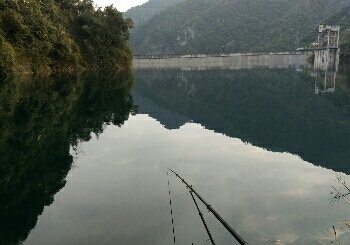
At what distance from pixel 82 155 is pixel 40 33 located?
58.5m

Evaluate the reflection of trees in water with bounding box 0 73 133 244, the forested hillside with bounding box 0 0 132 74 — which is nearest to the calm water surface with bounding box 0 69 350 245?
the reflection of trees in water with bounding box 0 73 133 244

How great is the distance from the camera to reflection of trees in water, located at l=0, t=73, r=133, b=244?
42.1 feet

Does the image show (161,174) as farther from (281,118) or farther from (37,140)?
(281,118)

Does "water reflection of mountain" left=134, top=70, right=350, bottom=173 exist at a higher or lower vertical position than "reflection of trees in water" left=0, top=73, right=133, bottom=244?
lower

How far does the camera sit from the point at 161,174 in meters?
17.4

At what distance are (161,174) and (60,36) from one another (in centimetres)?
7153

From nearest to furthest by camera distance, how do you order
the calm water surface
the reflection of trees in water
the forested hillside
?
the calm water surface, the reflection of trees in water, the forested hillside

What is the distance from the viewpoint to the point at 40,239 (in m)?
10.8

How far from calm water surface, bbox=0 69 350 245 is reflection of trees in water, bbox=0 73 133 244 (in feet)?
0.20

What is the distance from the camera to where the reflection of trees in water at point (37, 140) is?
506 inches

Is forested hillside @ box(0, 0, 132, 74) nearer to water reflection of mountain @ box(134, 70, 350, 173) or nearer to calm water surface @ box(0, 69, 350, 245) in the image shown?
water reflection of mountain @ box(134, 70, 350, 173)

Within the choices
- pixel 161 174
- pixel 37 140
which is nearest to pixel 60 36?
pixel 37 140

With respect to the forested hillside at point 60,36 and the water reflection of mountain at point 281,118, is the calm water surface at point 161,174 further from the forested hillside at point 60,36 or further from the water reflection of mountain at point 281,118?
the forested hillside at point 60,36

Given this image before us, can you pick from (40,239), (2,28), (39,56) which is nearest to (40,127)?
(40,239)
